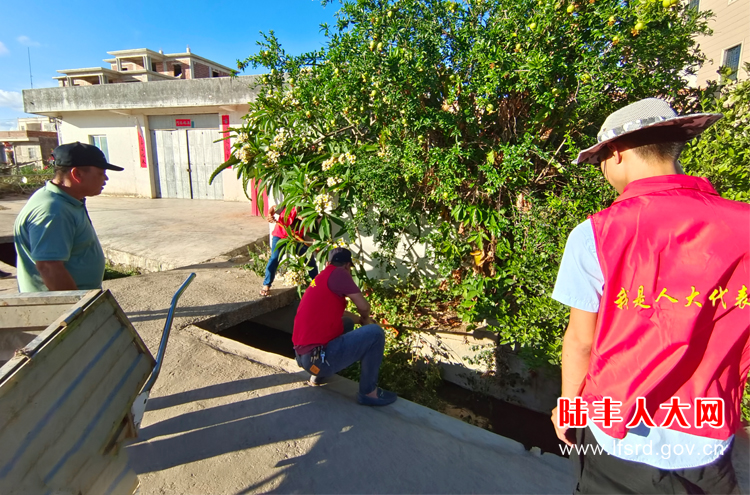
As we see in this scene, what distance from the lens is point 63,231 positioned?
2279mm

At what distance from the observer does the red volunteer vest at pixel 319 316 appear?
2.92m

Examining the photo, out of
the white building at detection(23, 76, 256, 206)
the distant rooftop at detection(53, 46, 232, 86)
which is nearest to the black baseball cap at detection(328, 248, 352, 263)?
the white building at detection(23, 76, 256, 206)

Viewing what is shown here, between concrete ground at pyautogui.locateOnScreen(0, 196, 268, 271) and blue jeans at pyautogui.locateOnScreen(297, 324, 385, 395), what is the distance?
13.5 feet

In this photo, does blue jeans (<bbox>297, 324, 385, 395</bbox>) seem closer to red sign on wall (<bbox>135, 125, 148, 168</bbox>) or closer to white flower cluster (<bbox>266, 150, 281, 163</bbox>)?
white flower cluster (<bbox>266, 150, 281, 163</bbox>)

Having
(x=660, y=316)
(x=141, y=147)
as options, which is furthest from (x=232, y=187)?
(x=660, y=316)

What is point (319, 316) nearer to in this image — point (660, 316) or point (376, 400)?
point (376, 400)

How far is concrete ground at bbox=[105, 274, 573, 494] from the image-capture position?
2.26 metres

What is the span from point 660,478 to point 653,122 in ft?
3.40

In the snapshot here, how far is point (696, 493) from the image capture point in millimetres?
1229

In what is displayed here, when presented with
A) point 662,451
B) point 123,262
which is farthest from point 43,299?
point 123,262

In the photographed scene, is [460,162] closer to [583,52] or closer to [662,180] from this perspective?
[583,52]

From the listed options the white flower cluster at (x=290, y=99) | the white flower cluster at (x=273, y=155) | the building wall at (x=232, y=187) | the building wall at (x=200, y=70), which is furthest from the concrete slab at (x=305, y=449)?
the building wall at (x=200, y=70)

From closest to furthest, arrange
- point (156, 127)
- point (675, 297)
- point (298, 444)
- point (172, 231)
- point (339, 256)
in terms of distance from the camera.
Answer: point (675, 297), point (298, 444), point (339, 256), point (172, 231), point (156, 127)

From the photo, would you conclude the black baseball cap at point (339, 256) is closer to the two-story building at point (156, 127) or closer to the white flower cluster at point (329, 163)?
the white flower cluster at point (329, 163)
